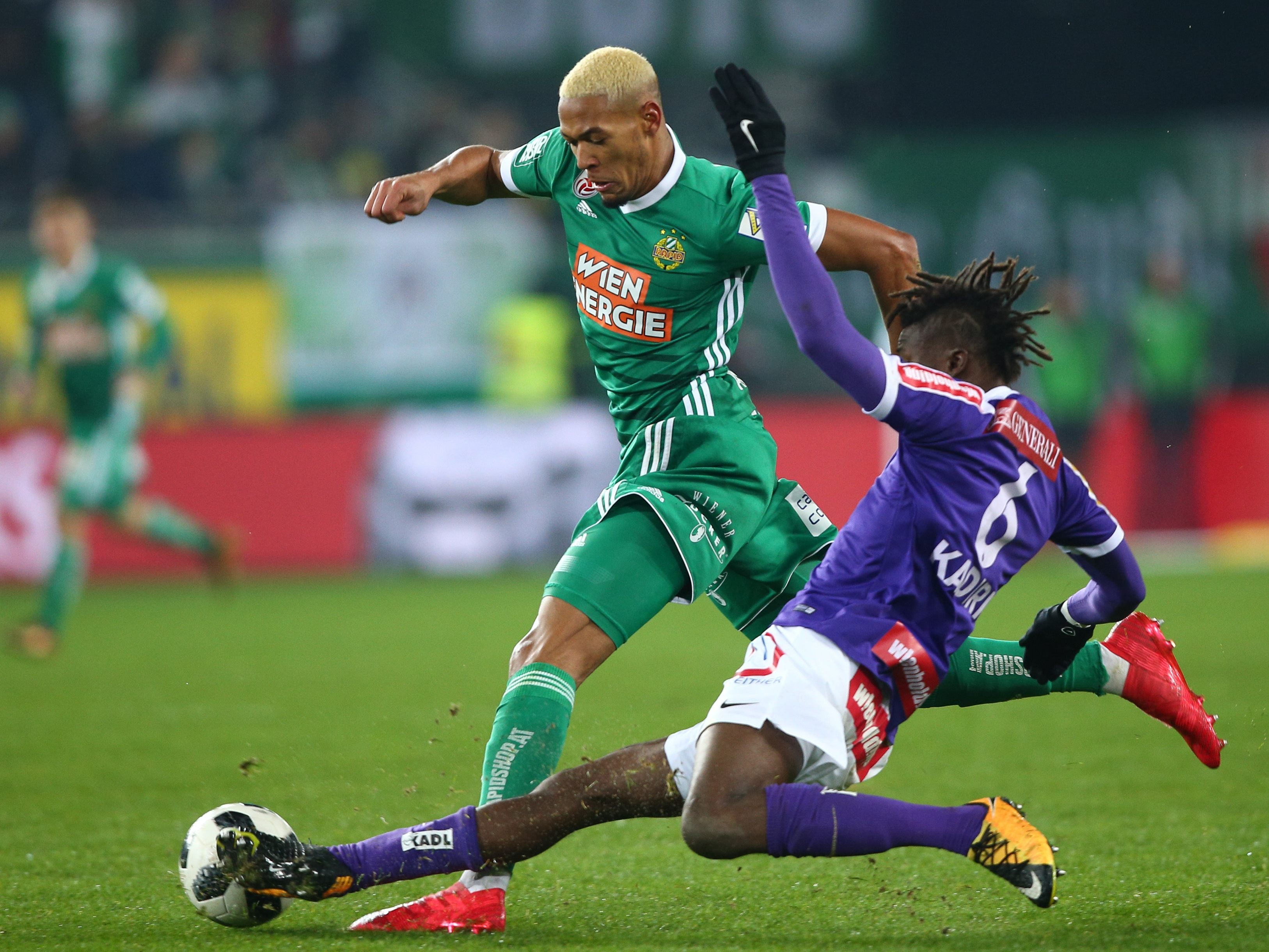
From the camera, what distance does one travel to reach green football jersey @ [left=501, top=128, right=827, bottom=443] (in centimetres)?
405

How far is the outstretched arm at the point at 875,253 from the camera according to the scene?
397 cm

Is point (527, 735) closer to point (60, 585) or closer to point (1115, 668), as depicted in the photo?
point (1115, 668)

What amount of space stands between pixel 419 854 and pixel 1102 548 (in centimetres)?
167

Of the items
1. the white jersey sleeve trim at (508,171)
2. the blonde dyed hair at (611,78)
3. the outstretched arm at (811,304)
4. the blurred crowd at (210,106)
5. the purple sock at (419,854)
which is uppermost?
the blurred crowd at (210,106)

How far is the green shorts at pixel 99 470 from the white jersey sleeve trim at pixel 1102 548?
7949 millimetres

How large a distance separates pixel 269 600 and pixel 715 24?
8082 millimetres

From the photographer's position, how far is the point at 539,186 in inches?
171

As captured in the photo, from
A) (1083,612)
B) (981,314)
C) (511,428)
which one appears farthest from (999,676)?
(511,428)

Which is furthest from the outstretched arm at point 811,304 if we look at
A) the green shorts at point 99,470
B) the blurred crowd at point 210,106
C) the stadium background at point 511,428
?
the blurred crowd at point 210,106

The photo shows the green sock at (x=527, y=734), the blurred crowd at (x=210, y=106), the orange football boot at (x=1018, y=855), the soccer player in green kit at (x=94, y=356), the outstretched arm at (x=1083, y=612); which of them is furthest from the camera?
the blurred crowd at (x=210, y=106)

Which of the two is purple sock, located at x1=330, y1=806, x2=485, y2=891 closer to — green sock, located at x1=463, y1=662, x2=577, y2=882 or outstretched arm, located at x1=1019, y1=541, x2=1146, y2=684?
green sock, located at x1=463, y1=662, x2=577, y2=882

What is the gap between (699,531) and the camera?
3.94 meters

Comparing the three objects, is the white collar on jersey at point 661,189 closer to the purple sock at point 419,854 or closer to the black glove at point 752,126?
the black glove at point 752,126

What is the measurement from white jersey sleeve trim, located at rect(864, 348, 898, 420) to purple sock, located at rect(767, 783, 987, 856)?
2.52ft
